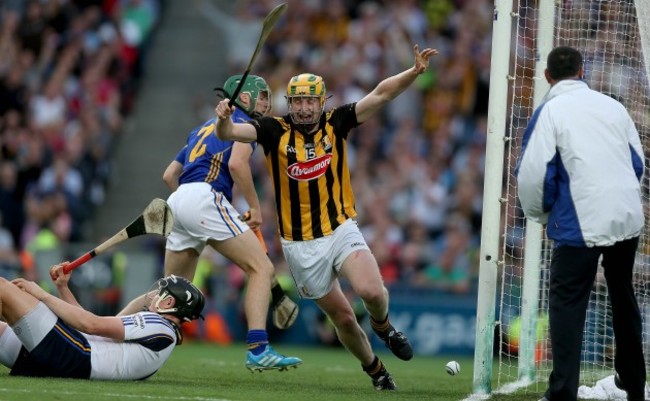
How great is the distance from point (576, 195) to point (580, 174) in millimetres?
114

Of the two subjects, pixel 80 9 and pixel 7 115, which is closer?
pixel 7 115

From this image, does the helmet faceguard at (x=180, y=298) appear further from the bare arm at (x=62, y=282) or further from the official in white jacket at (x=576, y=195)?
the official in white jacket at (x=576, y=195)

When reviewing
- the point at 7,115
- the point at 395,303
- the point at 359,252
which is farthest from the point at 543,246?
the point at 7,115

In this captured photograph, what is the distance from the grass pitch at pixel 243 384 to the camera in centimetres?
763

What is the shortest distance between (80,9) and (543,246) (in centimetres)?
1198

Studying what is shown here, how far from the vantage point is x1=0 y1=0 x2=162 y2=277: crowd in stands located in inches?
682

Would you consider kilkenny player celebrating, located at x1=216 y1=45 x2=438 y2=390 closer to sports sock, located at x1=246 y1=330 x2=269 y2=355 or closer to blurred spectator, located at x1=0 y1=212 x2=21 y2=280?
sports sock, located at x1=246 y1=330 x2=269 y2=355

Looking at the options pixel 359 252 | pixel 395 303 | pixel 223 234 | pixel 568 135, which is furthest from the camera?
pixel 395 303

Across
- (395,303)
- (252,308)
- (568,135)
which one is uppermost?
(568,135)

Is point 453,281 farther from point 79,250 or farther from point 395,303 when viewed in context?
point 79,250

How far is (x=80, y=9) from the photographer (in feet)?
66.1

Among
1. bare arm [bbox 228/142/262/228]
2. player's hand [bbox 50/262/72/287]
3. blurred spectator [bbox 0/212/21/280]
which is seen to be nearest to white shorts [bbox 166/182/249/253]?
bare arm [bbox 228/142/262/228]

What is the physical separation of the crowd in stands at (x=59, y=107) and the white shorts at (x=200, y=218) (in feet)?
22.2

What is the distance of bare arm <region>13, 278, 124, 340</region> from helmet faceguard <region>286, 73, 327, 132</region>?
5.83 ft
